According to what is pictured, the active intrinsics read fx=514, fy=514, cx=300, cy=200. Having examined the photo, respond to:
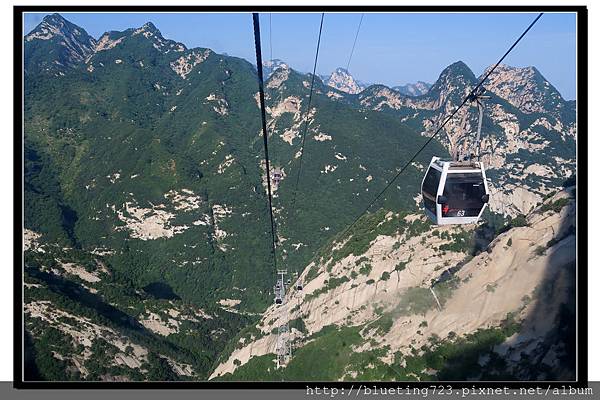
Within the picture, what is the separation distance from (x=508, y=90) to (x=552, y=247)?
6052 inches

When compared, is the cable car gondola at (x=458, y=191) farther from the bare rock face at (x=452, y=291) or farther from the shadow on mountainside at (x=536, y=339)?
the bare rock face at (x=452, y=291)

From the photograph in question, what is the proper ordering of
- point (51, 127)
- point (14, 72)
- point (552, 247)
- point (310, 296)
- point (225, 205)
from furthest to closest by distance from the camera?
1. point (51, 127)
2. point (225, 205)
3. point (310, 296)
4. point (552, 247)
5. point (14, 72)

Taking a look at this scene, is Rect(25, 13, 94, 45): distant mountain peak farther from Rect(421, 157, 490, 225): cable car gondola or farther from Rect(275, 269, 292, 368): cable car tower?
Rect(421, 157, 490, 225): cable car gondola

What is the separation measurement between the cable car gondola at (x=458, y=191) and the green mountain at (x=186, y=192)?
21604mm

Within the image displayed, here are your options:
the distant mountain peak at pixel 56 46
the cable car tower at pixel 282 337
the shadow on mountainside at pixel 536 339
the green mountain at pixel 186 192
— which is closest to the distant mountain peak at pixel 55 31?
the distant mountain peak at pixel 56 46

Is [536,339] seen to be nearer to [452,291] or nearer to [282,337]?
[452,291]

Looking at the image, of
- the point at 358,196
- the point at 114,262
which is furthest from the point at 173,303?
the point at 358,196

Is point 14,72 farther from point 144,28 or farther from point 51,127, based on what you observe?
point 144,28

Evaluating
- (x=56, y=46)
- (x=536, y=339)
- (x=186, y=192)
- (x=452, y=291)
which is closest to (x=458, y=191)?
(x=536, y=339)

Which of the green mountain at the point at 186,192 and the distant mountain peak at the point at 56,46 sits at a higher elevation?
the distant mountain peak at the point at 56,46

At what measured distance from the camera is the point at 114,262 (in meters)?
79.6

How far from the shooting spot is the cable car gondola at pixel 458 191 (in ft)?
46.4

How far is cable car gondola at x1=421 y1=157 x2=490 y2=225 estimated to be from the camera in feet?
46.4

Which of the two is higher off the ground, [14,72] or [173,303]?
[14,72]
